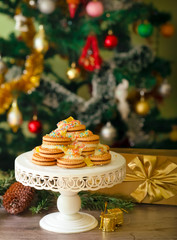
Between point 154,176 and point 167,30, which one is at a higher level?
point 167,30

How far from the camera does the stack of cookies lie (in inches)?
64.7

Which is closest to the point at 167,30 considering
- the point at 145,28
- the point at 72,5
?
the point at 145,28

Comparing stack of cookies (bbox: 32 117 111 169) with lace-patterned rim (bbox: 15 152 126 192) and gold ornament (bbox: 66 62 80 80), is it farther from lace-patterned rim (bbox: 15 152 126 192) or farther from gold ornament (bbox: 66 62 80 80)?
gold ornament (bbox: 66 62 80 80)

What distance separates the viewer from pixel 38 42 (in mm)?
2520

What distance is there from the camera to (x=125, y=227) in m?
1.79

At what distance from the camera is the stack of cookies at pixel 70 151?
5.39ft

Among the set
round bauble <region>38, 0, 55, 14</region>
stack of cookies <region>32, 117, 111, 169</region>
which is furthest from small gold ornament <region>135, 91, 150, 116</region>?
stack of cookies <region>32, 117, 111, 169</region>

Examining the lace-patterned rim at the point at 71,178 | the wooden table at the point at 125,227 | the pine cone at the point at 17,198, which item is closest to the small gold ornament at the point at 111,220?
the wooden table at the point at 125,227

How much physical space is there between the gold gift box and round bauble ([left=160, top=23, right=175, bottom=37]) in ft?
3.11

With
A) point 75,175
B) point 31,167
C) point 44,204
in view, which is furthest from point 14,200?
point 75,175

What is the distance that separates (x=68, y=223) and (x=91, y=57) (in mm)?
1163

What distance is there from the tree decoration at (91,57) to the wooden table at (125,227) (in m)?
0.96

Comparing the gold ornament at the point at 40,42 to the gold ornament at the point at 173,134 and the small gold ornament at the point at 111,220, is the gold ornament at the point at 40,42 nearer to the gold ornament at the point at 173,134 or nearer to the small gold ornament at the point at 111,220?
the gold ornament at the point at 173,134

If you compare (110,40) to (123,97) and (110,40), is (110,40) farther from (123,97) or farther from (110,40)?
(123,97)
